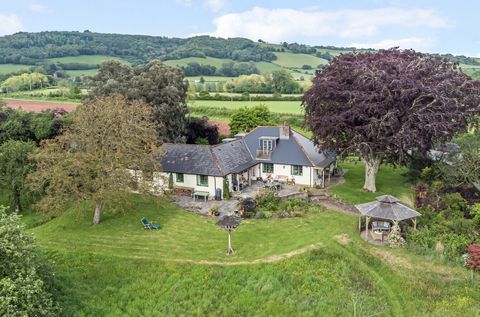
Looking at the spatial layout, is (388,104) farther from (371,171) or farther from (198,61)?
(198,61)

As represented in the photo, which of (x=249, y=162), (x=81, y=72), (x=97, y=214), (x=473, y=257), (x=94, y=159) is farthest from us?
(x=81, y=72)

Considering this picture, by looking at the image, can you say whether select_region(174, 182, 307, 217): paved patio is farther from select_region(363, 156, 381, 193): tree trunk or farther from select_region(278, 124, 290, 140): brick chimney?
select_region(363, 156, 381, 193): tree trunk

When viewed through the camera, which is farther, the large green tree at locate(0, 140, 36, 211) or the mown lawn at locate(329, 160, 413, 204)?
the mown lawn at locate(329, 160, 413, 204)

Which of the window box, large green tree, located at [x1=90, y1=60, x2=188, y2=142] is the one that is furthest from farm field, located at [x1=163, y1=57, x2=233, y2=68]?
the window box

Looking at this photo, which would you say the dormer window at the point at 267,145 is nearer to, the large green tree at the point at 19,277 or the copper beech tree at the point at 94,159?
the copper beech tree at the point at 94,159

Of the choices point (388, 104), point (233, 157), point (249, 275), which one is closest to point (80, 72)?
point (233, 157)

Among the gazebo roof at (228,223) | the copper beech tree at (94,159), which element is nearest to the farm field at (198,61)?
the copper beech tree at (94,159)

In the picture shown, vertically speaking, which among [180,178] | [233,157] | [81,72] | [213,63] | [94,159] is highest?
[213,63]
